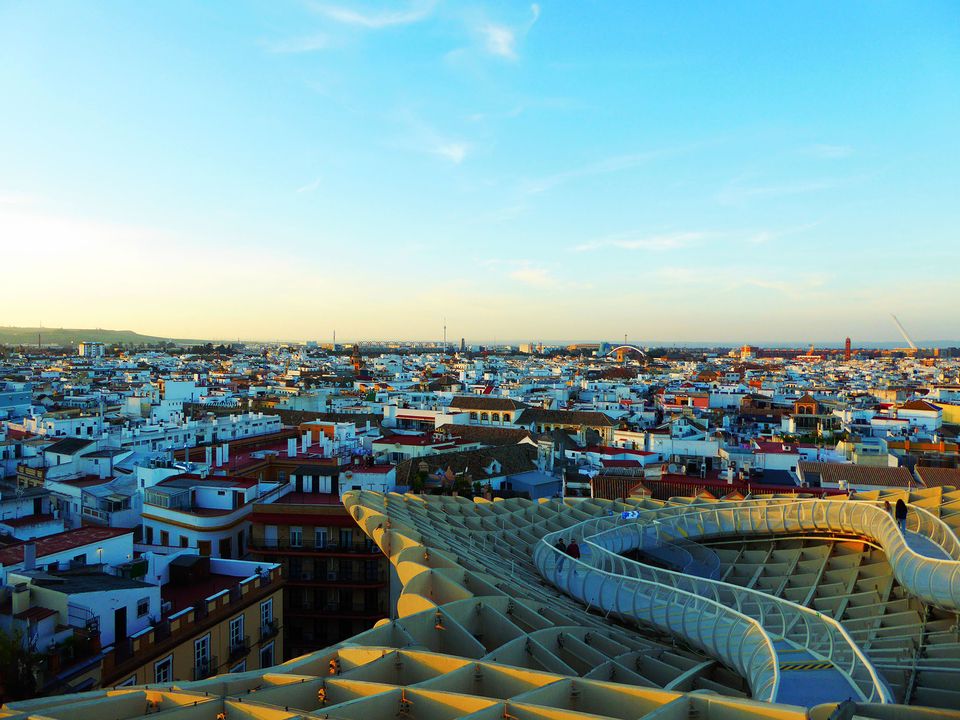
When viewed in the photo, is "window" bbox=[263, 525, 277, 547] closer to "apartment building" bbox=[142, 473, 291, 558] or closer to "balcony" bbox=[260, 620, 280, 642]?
"apartment building" bbox=[142, 473, 291, 558]

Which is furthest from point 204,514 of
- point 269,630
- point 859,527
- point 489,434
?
point 489,434

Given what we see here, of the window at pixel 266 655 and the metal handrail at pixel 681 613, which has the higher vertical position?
the metal handrail at pixel 681 613

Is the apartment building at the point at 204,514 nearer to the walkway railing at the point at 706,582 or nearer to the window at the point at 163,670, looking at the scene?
the window at the point at 163,670

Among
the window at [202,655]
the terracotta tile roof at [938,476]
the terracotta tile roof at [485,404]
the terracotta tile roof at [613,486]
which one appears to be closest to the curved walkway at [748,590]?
the window at [202,655]

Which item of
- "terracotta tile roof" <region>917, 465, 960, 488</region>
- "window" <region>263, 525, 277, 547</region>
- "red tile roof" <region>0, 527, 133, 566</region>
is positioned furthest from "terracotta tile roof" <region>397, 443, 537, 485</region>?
"terracotta tile roof" <region>917, 465, 960, 488</region>

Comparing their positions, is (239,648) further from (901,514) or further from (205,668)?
(901,514)

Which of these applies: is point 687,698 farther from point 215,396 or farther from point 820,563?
point 215,396

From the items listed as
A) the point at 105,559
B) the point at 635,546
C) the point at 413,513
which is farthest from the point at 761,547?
the point at 105,559
